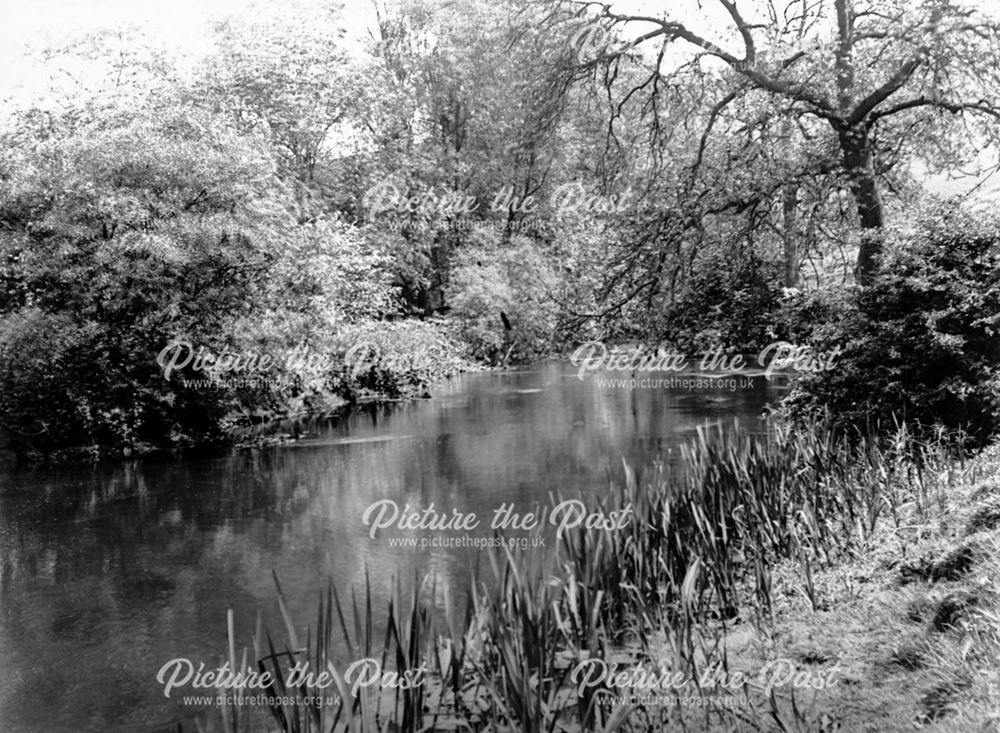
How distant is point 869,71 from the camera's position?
11.1 meters

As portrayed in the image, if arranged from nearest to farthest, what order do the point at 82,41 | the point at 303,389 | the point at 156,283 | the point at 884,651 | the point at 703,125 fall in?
the point at 884,651 < the point at 703,125 < the point at 156,283 < the point at 303,389 < the point at 82,41

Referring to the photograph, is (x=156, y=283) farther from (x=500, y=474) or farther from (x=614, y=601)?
(x=614, y=601)

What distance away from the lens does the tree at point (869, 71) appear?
32.7 feet

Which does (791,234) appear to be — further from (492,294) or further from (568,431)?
(492,294)

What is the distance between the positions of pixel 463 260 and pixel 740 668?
26796mm

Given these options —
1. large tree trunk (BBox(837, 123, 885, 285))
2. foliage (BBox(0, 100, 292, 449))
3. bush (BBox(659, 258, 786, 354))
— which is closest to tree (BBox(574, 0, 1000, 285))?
large tree trunk (BBox(837, 123, 885, 285))

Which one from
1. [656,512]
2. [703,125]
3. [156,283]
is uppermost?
[703,125]

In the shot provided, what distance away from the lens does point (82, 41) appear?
27.5 m

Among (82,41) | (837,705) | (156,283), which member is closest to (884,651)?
(837,705)

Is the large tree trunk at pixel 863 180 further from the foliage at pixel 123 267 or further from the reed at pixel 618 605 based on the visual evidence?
the foliage at pixel 123 267

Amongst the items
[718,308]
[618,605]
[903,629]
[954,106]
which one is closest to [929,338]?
[718,308]

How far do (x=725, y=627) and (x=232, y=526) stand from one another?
714 centimetres

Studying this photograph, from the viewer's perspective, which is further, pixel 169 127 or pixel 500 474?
pixel 169 127

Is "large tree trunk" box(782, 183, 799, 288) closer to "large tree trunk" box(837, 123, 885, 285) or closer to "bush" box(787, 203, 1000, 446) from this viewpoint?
"large tree trunk" box(837, 123, 885, 285)
